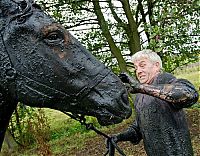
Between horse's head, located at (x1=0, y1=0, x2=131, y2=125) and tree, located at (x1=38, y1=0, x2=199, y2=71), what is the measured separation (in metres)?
6.48

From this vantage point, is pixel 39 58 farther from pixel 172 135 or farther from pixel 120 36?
pixel 120 36

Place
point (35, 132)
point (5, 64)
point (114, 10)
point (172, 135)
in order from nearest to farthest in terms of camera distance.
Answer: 1. point (5, 64)
2. point (172, 135)
3. point (35, 132)
4. point (114, 10)

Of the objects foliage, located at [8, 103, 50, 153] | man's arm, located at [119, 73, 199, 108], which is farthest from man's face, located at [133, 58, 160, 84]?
foliage, located at [8, 103, 50, 153]

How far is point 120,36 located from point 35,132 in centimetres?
329

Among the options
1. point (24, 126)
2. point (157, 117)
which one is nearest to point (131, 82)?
point (157, 117)

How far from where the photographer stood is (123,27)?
409 inches

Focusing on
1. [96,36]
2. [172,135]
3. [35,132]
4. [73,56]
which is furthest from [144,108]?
[96,36]

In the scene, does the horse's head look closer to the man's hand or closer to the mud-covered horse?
the mud-covered horse

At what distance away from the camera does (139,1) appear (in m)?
10.5

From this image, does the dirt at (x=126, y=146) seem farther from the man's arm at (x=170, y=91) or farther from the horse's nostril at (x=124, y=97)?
the horse's nostril at (x=124, y=97)

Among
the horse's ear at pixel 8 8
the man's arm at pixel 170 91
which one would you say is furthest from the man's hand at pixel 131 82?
the horse's ear at pixel 8 8

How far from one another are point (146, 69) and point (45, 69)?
130 cm

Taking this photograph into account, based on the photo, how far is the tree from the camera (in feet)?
28.8

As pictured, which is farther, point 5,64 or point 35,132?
point 35,132
